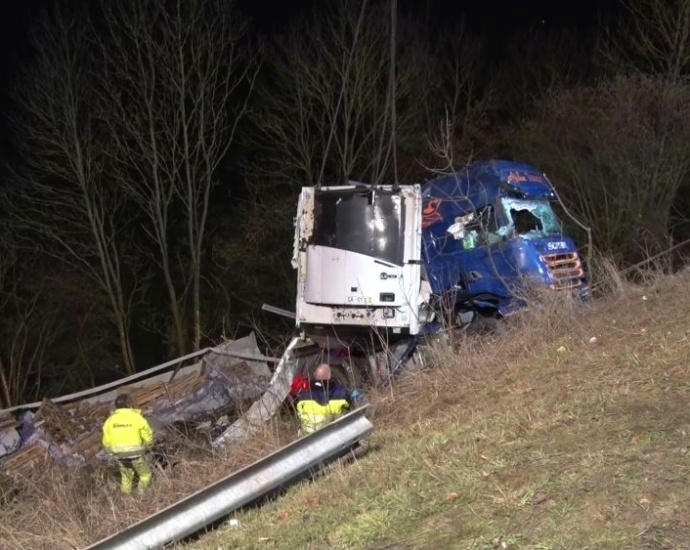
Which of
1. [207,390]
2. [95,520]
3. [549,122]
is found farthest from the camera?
[549,122]

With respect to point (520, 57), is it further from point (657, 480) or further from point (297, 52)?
point (657, 480)

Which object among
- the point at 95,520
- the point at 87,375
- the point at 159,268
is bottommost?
the point at 87,375

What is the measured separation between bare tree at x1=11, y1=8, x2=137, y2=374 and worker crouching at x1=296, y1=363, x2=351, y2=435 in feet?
60.6

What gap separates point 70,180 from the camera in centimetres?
2494

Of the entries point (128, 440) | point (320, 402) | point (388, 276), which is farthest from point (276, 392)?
point (388, 276)

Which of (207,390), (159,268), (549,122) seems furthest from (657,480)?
(159,268)

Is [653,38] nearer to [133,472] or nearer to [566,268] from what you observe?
[566,268]

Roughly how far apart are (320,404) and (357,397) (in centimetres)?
43

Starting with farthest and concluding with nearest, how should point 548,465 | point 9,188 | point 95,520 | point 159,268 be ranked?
1. point 159,268
2. point 9,188
3. point 95,520
4. point 548,465

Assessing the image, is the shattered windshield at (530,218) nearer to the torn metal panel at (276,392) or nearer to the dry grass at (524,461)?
the torn metal panel at (276,392)

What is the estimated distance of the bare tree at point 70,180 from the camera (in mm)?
23875

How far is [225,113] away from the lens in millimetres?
25547

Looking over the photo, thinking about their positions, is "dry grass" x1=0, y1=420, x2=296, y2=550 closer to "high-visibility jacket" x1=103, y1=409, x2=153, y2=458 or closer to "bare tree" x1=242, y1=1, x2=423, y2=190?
"high-visibility jacket" x1=103, y1=409, x2=153, y2=458

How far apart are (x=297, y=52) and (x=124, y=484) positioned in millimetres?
19826
